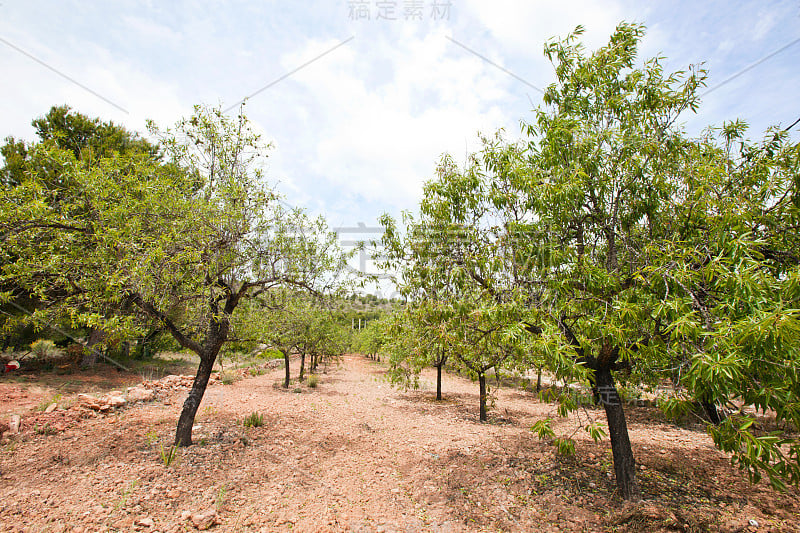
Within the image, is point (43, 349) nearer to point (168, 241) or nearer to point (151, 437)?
point (151, 437)

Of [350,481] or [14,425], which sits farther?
[14,425]

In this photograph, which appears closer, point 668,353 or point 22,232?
point 668,353

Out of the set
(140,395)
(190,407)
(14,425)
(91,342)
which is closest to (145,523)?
(190,407)

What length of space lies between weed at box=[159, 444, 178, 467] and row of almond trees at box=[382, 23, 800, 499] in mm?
4791

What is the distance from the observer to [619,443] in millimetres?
5668

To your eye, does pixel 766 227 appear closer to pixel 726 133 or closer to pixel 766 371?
pixel 726 133

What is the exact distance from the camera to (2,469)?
18.9 feet

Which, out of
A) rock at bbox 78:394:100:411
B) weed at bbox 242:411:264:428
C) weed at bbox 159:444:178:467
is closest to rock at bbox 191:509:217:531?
weed at bbox 159:444:178:467

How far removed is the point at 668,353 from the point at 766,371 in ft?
3.40

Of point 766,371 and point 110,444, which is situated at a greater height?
point 766,371

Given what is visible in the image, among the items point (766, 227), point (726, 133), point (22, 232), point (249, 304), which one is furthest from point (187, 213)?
point (726, 133)

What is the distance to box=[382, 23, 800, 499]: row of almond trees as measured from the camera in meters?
3.59

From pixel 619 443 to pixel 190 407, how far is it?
8356 millimetres

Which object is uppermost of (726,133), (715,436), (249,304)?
(726,133)
